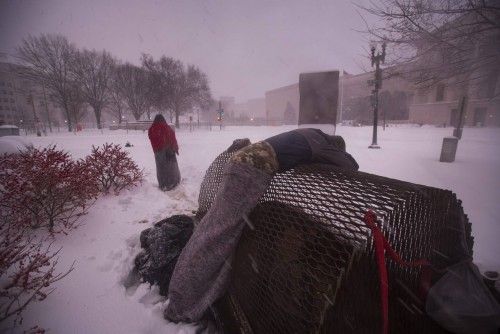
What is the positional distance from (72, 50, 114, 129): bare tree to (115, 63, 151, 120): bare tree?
1.46 meters

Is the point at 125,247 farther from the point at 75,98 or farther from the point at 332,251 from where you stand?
the point at 75,98

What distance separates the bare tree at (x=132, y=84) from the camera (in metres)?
32.7

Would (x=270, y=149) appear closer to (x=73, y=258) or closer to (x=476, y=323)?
(x=476, y=323)

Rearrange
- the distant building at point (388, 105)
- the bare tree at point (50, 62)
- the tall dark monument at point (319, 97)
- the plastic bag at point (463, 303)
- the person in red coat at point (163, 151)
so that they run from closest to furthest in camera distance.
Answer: the plastic bag at point (463, 303) < the person in red coat at point (163, 151) < the tall dark monument at point (319, 97) < the bare tree at point (50, 62) < the distant building at point (388, 105)

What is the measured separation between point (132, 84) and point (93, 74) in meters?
4.58

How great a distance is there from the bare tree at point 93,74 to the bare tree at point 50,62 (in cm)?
98

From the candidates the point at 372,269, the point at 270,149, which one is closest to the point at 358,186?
the point at 372,269

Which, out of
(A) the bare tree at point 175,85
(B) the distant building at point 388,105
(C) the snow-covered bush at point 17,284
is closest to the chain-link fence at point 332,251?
(C) the snow-covered bush at point 17,284

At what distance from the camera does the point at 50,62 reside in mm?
28672

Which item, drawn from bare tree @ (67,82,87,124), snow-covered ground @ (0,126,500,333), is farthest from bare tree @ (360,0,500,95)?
bare tree @ (67,82,87,124)

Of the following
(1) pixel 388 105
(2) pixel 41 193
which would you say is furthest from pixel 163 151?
(1) pixel 388 105

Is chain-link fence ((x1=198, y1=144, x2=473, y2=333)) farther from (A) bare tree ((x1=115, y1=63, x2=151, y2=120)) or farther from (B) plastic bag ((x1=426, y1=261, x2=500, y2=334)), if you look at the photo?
(A) bare tree ((x1=115, y1=63, x2=151, y2=120))

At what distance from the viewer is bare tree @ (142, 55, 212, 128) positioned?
107ft

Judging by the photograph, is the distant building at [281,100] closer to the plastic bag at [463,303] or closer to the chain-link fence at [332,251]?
the chain-link fence at [332,251]
